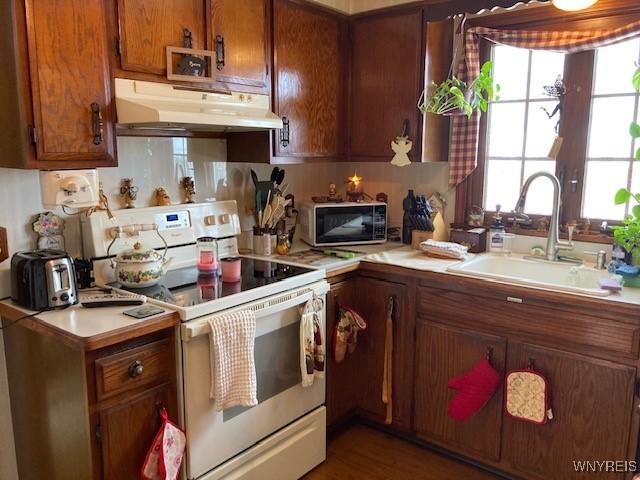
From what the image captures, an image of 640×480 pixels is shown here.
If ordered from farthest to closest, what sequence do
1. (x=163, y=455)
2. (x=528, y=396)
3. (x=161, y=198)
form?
1. (x=161, y=198)
2. (x=528, y=396)
3. (x=163, y=455)

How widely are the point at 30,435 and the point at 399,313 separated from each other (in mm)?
1554

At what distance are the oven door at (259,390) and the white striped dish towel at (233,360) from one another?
3 cm

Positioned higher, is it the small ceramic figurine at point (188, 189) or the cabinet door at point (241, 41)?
the cabinet door at point (241, 41)

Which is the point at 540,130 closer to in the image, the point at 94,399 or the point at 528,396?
the point at 528,396

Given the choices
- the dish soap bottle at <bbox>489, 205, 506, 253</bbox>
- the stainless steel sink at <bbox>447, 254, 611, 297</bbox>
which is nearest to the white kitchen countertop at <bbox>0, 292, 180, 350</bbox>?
the stainless steel sink at <bbox>447, 254, 611, 297</bbox>

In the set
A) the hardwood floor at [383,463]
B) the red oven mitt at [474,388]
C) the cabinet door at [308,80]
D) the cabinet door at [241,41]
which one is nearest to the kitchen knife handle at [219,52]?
the cabinet door at [241,41]

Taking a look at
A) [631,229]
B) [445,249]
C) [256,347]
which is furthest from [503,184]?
[256,347]

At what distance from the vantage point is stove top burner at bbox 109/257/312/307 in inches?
73.2

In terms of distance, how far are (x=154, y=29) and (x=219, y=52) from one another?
0.29 m

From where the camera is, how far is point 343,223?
2809mm

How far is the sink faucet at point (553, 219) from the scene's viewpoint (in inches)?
92.1

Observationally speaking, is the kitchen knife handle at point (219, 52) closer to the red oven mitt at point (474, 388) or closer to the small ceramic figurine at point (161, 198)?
the small ceramic figurine at point (161, 198)

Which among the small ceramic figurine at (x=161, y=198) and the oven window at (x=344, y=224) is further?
the oven window at (x=344, y=224)

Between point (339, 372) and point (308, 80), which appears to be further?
point (308, 80)
